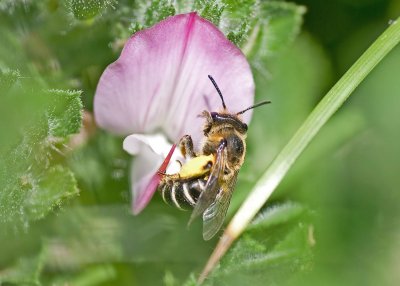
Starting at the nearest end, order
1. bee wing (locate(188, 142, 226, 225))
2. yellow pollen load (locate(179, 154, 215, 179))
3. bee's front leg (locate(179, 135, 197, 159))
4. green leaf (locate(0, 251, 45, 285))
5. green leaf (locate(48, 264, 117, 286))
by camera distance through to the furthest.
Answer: bee wing (locate(188, 142, 226, 225)), yellow pollen load (locate(179, 154, 215, 179)), bee's front leg (locate(179, 135, 197, 159)), green leaf (locate(0, 251, 45, 285)), green leaf (locate(48, 264, 117, 286))

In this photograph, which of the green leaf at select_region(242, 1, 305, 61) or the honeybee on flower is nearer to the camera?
the honeybee on flower

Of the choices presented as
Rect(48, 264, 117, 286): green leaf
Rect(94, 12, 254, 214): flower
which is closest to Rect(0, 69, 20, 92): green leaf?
Rect(94, 12, 254, 214): flower

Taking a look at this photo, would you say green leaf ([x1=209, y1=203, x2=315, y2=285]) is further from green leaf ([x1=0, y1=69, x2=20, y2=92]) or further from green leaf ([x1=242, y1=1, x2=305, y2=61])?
green leaf ([x1=0, y1=69, x2=20, y2=92])

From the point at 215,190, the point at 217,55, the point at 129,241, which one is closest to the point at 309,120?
the point at 217,55

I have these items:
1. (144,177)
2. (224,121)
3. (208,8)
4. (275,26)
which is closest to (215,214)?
(224,121)

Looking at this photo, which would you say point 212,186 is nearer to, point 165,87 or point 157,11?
point 165,87

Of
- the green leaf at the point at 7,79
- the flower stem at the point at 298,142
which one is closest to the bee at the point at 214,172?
the flower stem at the point at 298,142

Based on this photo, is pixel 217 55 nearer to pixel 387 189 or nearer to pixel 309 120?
pixel 309 120
